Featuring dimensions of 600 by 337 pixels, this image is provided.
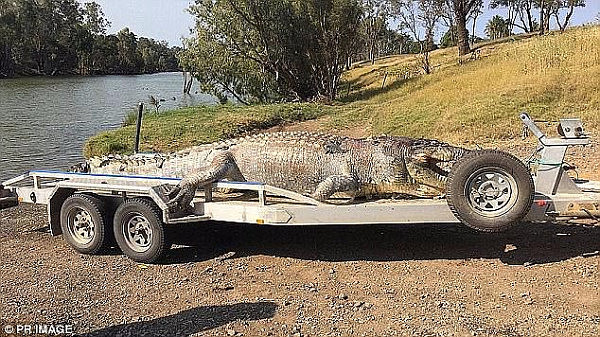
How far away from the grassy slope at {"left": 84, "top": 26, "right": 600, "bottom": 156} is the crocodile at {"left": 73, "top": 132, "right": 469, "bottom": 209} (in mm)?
8646

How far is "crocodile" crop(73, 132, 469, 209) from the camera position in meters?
6.70

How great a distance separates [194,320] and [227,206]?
1.50 meters

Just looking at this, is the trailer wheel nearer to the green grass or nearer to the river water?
the river water

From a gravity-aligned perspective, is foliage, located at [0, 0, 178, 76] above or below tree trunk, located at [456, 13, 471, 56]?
above

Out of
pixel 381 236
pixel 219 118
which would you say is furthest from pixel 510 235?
pixel 219 118

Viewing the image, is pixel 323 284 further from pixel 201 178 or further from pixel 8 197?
pixel 8 197

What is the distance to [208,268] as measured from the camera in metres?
6.68

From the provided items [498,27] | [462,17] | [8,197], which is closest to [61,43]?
[498,27]

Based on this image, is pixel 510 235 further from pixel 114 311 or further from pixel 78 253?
pixel 78 253

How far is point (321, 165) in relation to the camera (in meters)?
7.12

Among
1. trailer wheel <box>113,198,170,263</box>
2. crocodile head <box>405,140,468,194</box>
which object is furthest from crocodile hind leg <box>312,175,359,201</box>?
trailer wheel <box>113,198,170,263</box>

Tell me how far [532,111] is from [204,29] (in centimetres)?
2103

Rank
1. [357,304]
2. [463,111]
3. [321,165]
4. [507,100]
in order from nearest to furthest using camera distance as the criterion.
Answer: [357,304]
[321,165]
[463,111]
[507,100]

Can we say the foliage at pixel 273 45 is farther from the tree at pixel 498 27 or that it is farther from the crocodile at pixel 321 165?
the tree at pixel 498 27
